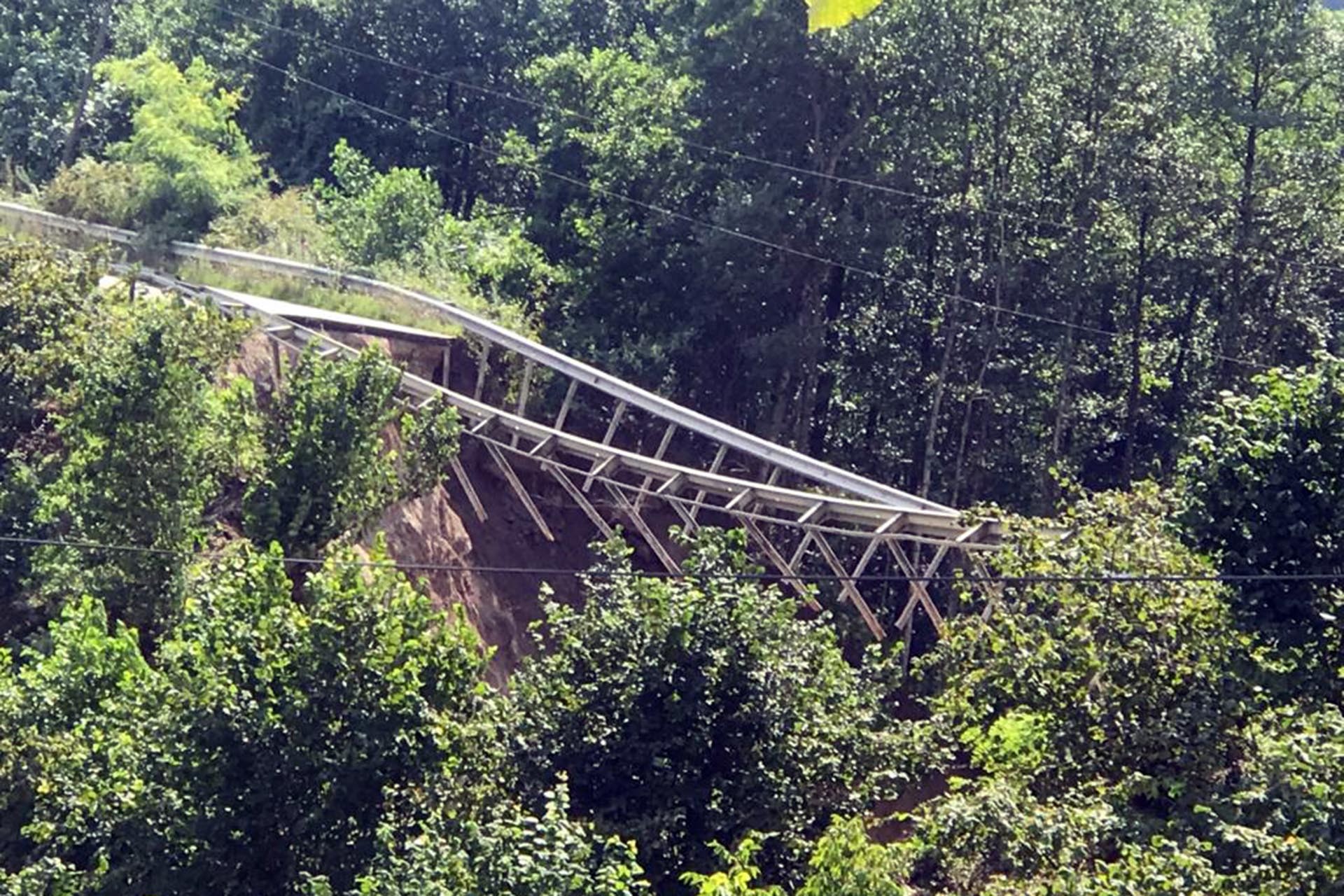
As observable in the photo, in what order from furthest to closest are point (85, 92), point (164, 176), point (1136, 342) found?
1. point (85, 92)
2. point (1136, 342)
3. point (164, 176)

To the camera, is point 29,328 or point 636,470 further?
point 636,470

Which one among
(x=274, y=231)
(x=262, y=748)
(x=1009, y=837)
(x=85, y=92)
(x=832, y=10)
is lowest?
(x=262, y=748)

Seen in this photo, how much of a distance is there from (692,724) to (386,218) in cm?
2378

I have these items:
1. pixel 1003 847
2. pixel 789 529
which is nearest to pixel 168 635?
pixel 1003 847

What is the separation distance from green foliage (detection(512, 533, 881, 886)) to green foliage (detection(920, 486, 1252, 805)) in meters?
2.00

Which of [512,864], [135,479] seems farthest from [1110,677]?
[135,479]

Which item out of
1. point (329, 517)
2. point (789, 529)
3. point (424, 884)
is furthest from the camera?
point (789, 529)

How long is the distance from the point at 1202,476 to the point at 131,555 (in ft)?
39.6

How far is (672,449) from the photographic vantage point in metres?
34.1

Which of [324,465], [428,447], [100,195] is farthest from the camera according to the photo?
[100,195]

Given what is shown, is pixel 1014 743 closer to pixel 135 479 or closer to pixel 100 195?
pixel 135 479

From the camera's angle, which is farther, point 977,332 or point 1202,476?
point 977,332

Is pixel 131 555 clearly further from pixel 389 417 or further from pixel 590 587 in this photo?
pixel 590 587

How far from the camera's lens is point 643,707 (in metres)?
16.1
